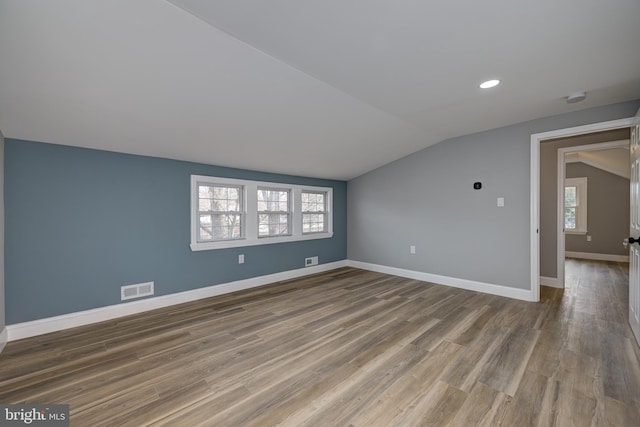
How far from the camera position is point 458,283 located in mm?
4148

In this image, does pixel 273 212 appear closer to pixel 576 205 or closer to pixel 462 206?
pixel 462 206

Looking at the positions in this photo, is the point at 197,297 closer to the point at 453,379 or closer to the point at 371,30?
the point at 453,379

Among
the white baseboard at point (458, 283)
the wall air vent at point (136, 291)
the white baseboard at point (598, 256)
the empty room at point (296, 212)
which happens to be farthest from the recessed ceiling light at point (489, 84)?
the white baseboard at point (598, 256)

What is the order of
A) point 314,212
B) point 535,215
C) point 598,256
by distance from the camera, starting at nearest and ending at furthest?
point 535,215
point 314,212
point 598,256

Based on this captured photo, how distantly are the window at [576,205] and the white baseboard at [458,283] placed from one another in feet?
13.8

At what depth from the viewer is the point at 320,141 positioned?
3637 mm

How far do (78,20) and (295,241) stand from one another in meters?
3.82

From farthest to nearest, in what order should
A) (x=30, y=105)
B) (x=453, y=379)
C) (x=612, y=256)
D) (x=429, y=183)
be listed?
(x=612, y=256) < (x=429, y=183) < (x=30, y=105) < (x=453, y=379)

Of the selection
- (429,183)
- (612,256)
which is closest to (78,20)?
(429,183)

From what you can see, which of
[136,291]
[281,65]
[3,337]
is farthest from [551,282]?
[3,337]

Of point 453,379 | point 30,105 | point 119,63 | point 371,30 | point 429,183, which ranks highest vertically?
point 371,30

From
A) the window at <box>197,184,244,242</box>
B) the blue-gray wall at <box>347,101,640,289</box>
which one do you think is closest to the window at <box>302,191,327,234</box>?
the blue-gray wall at <box>347,101,640,289</box>

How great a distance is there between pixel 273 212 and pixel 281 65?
9.10 ft

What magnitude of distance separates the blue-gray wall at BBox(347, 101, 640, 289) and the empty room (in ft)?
0.11
